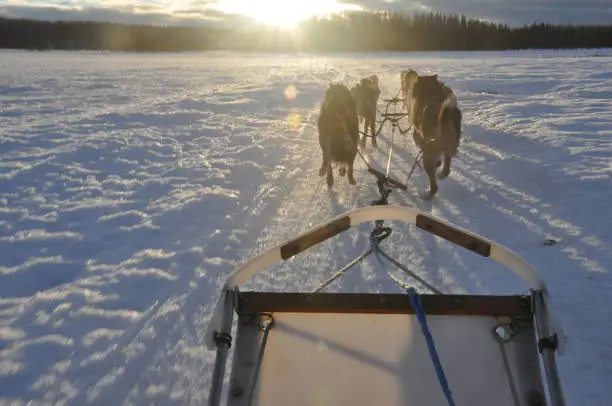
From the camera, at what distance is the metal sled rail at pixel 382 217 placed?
1599 millimetres

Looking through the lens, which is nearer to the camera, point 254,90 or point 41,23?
point 254,90

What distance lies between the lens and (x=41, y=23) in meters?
70.2

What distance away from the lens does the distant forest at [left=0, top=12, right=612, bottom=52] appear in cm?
5998

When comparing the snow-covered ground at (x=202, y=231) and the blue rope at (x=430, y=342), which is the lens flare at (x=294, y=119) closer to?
the snow-covered ground at (x=202, y=231)

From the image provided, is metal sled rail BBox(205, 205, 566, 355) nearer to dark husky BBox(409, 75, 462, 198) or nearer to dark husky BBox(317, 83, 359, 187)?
dark husky BBox(409, 75, 462, 198)

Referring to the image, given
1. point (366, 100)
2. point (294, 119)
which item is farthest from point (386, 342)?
point (294, 119)

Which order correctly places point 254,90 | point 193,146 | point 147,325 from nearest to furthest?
point 147,325
point 193,146
point 254,90

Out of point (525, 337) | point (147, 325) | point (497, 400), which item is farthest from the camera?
point (147, 325)

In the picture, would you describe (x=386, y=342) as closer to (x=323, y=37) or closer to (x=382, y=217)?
(x=382, y=217)

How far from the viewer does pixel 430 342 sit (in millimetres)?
1611

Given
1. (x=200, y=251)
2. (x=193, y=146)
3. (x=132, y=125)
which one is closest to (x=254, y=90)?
(x=132, y=125)

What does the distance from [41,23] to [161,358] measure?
Result: 80276mm

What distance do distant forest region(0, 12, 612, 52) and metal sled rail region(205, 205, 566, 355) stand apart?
5848 centimetres

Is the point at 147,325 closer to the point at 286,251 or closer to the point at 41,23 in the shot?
the point at 286,251
